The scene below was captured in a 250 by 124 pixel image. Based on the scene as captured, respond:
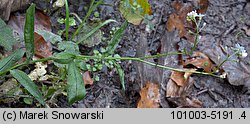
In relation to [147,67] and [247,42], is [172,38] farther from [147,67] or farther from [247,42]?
[247,42]

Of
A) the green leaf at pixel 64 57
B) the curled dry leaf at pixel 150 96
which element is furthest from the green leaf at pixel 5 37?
the curled dry leaf at pixel 150 96

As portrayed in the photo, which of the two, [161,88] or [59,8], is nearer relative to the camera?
[161,88]

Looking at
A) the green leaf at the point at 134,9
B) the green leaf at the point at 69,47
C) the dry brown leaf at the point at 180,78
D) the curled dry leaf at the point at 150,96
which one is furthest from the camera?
the green leaf at the point at 134,9

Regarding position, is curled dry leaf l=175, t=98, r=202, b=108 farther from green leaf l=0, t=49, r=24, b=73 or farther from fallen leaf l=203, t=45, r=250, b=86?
green leaf l=0, t=49, r=24, b=73

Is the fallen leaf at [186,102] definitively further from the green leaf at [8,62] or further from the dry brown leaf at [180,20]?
the green leaf at [8,62]

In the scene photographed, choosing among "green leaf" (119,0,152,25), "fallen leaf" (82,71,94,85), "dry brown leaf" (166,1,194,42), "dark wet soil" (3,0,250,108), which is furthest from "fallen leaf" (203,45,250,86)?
"fallen leaf" (82,71,94,85)

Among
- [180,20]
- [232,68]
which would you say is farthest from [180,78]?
[180,20]

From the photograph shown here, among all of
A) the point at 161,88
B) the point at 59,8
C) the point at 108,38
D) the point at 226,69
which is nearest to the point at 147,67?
the point at 161,88
